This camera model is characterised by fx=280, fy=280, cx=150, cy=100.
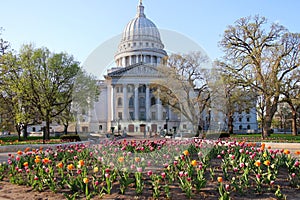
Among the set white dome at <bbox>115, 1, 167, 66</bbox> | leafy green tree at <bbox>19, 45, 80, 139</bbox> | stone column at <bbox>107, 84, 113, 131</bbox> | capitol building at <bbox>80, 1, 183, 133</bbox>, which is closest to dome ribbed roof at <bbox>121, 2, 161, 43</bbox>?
white dome at <bbox>115, 1, 167, 66</bbox>

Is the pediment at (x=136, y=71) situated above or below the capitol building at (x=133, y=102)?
above

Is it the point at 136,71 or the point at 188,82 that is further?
the point at 136,71

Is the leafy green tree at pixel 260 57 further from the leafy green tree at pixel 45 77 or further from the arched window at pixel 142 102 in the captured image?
the arched window at pixel 142 102

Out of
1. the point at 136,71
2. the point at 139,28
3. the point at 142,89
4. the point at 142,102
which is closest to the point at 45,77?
the point at 136,71

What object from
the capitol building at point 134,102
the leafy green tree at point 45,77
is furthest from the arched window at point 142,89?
the leafy green tree at point 45,77

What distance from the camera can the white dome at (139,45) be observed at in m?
84.8

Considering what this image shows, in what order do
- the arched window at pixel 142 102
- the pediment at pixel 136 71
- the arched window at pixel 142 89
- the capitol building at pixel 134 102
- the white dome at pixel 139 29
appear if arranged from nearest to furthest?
1. the capitol building at pixel 134 102
2. the pediment at pixel 136 71
3. the arched window at pixel 142 89
4. the arched window at pixel 142 102
5. the white dome at pixel 139 29

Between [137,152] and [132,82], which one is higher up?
[132,82]

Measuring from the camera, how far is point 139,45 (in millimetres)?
88562

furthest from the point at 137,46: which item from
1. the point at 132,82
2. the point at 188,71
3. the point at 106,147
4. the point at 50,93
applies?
the point at 106,147

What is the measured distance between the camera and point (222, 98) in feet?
115

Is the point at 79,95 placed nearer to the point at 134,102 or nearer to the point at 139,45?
the point at 134,102

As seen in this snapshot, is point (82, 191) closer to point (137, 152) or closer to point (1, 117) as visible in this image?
point (137, 152)

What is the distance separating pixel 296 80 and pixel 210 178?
29.0 m
